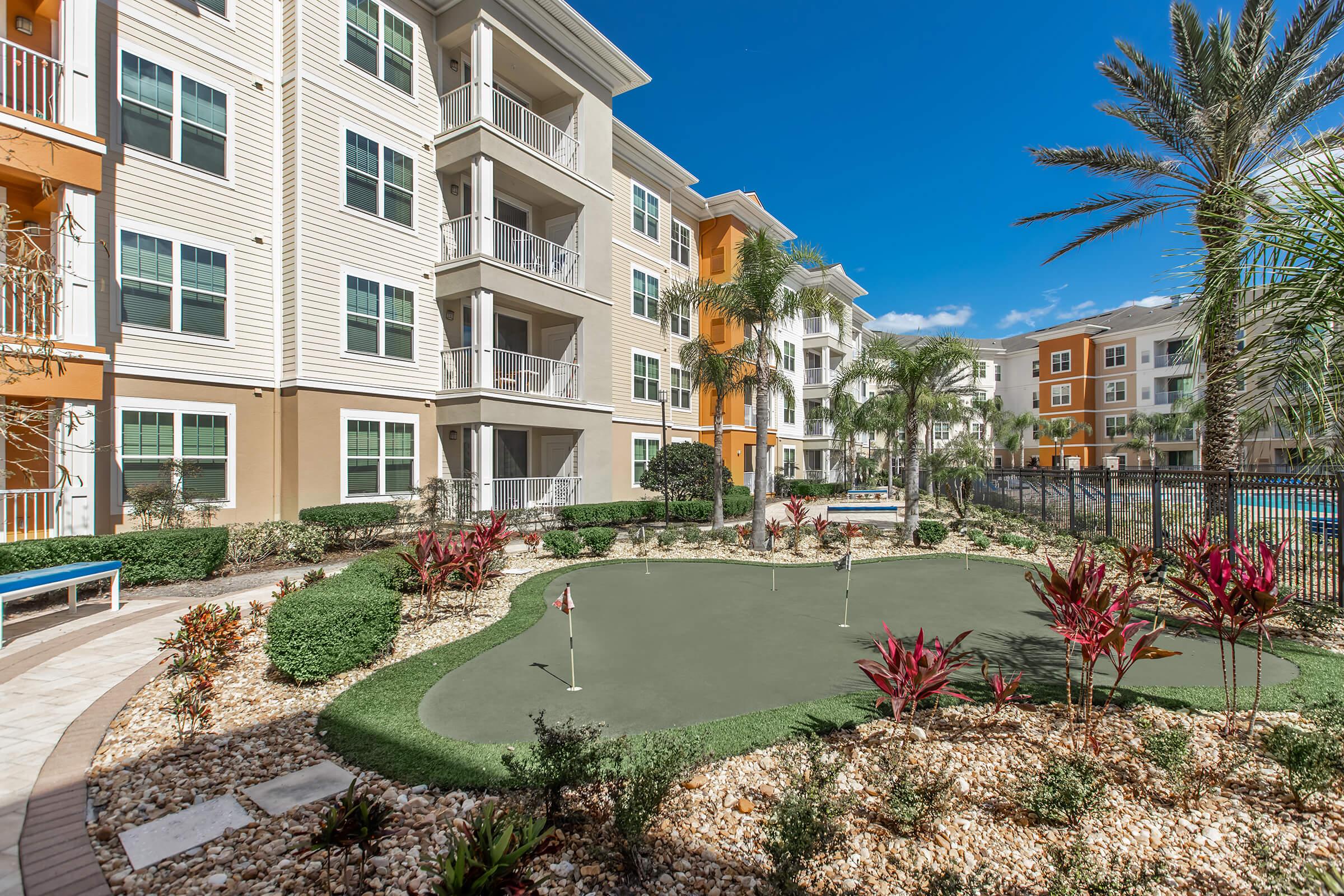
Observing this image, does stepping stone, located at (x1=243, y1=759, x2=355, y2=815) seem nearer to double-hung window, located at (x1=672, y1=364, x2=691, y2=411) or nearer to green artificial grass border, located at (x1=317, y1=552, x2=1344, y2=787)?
green artificial grass border, located at (x1=317, y1=552, x2=1344, y2=787)

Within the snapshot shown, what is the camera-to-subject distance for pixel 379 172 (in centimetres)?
1545

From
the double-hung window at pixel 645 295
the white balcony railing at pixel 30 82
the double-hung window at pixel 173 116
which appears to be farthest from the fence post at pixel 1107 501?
the white balcony railing at pixel 30 82

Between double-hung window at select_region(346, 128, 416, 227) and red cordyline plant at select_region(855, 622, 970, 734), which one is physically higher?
double-hung window at select_region(346, 128, 416, 227)

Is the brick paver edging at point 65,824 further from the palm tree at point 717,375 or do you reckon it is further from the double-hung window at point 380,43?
the double-hung window at point 380,43

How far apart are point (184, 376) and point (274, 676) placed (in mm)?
9641

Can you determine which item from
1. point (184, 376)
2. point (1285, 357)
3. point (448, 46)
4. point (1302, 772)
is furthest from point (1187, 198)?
point (448, 46)

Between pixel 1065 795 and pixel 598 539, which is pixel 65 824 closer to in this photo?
pixel 1065 795

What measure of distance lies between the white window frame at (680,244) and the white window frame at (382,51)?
40.4ft

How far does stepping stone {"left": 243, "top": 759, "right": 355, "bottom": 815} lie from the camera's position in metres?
3.86

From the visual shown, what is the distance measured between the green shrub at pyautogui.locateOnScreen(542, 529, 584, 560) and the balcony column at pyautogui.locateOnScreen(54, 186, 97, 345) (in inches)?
359

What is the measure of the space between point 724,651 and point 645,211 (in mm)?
21944

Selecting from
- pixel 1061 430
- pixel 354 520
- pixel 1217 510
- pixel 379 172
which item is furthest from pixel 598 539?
pixel 1061 430

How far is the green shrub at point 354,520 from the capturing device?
524 inches

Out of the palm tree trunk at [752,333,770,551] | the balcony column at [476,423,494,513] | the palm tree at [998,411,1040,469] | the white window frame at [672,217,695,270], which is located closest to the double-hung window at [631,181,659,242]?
the white window frame at [672,217,695,270]
